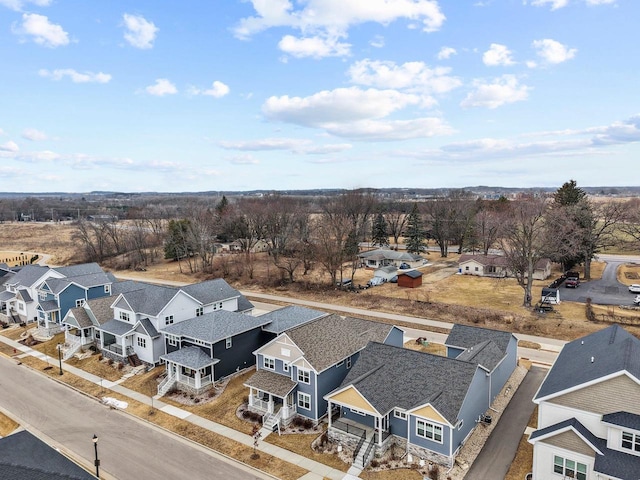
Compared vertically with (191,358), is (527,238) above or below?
above

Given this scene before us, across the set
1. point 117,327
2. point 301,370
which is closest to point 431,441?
point 301,370

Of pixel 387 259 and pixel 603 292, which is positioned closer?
pixel 603 292

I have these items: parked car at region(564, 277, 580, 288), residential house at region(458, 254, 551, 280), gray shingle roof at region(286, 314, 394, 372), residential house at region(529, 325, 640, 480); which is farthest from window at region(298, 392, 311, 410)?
residential house at region(458, 254, 551, 280)

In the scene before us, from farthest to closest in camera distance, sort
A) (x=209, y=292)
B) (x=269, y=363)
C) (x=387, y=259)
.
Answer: (x=387, y=259), (x=209, y=292), (x=269, y=363)

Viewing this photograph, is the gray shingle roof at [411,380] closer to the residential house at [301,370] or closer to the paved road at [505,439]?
the residential house at [301,370]

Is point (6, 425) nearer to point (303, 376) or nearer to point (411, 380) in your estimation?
point (303, 376)

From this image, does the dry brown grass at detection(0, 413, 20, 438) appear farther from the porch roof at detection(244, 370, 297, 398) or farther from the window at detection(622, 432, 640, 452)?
the window at detection(622, 432, 640, 452)
